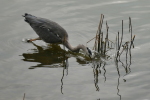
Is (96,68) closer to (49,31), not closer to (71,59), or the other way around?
(71,59)

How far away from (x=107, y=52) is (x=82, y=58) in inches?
29.0

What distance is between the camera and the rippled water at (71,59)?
8.90m

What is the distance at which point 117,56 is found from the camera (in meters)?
10.3

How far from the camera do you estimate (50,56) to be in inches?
434

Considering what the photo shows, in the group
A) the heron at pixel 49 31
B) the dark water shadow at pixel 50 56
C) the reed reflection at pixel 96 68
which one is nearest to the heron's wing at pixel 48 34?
the heron at pixel 49 31

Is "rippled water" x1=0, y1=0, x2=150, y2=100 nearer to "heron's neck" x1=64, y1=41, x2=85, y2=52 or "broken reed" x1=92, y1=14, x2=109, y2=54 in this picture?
"heron's neck" x1=64, y1=41, x2=85, y2=52

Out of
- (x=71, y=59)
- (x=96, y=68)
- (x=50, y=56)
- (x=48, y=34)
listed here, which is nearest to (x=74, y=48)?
(x=71, y=59)

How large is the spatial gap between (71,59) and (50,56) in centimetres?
67

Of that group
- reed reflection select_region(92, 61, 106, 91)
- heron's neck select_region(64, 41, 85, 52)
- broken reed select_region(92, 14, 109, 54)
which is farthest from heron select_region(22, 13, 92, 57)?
reed reflection select_region(92, 61, 106, 91)

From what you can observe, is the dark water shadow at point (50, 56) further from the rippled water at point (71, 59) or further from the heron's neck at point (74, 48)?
the heron's neck at point (74, 48)

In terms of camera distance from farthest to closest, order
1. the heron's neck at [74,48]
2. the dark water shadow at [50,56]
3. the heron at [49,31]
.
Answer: the heron at [49,31] → the heron's neck at [74,48] → the dark water shadow at [50,56]

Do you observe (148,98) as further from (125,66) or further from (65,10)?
(65,10)

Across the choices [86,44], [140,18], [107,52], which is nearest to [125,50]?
[107,52]

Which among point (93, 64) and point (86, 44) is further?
point (86, 44)
